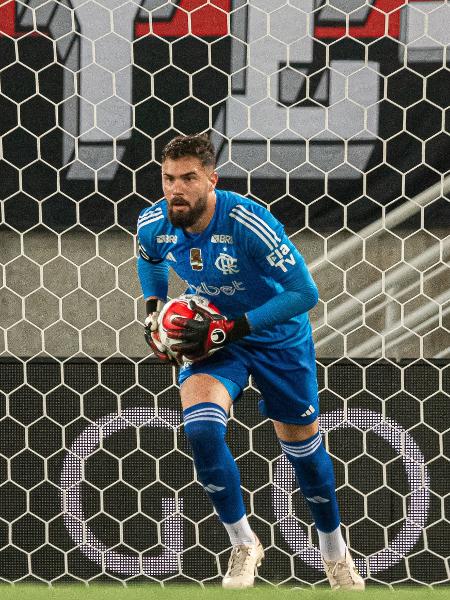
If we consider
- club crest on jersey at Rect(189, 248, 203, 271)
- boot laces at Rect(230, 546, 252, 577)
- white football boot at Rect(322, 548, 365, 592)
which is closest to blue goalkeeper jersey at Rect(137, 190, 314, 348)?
club crest on jersey at Rect(189, 248, 203, 271)

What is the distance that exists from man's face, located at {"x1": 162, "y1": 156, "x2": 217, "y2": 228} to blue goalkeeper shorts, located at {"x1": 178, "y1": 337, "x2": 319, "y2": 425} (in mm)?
357

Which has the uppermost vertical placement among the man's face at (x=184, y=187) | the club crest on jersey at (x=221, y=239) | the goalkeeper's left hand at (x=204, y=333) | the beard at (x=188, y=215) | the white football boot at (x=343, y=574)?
the man's face at (x=184, y=187)

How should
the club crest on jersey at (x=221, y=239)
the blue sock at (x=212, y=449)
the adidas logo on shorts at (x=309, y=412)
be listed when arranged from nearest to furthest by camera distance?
the blue sock at (x=212, y=449), the club crest on jersey at (x=221, y=239), the adidas logo on shorts at (x=309, y=412)

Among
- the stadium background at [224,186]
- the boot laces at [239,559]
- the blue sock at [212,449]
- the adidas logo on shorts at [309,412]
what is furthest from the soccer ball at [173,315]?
the stadium background at [224,186]

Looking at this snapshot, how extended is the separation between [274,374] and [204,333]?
30 centimetres

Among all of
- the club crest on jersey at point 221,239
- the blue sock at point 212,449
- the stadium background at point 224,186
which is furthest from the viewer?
the stadium background at point 224,186

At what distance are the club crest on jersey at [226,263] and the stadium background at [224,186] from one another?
2.12ft

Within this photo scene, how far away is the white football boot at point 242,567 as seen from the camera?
7.39 feet

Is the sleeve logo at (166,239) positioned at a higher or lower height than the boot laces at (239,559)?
higher

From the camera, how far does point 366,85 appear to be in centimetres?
291

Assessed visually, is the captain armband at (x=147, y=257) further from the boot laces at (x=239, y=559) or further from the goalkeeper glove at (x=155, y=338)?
the boot laces at (x=239, y=559)

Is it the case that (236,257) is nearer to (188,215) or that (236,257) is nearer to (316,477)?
(188,215)

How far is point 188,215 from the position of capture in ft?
7.46

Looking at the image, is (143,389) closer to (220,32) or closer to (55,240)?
(55,240)
